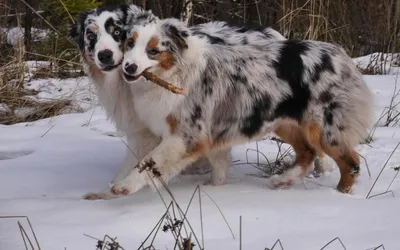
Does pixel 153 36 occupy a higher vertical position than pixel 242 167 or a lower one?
higher

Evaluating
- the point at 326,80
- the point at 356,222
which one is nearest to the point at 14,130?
the point at 326,80

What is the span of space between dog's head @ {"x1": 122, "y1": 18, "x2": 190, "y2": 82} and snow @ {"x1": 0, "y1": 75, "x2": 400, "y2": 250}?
76 cm

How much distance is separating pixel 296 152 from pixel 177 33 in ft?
4.23

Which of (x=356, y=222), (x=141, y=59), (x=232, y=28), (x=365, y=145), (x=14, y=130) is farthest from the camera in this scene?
(x=14, y=130)

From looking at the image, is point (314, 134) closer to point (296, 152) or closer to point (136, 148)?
point (296, 152)

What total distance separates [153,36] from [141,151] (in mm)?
789

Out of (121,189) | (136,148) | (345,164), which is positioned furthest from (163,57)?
(345,164)

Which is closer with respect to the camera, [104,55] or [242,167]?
[104,55]

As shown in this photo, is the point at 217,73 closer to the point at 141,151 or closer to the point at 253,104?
the point at 253,104

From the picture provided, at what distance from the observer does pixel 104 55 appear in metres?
3.99

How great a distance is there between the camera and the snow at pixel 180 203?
3.13 meters

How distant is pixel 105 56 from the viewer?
157 inches

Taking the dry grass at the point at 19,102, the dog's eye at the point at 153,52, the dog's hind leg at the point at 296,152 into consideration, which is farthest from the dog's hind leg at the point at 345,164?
the dry grass at the point at 19,102

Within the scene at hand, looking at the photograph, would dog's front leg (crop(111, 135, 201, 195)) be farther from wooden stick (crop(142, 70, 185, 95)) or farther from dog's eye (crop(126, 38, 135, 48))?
dog's eye (crop(126, 38, 135, 48))
